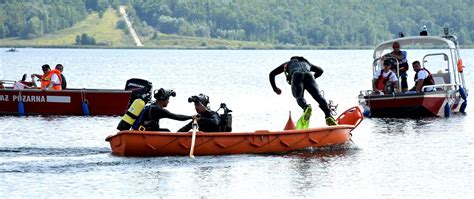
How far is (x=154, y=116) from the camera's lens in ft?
81.7

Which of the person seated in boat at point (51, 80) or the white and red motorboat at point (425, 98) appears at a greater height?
the person seated in boat at point (51, 80)

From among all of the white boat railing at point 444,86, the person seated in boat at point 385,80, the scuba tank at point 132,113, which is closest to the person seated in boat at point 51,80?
the person seated in boat at point 385,80

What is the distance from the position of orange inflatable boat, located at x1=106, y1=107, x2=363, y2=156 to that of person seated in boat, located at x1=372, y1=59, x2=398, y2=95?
31.3ft

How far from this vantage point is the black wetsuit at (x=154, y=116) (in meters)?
24.7

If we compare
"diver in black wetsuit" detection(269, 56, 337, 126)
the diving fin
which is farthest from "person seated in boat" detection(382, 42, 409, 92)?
the diving fin

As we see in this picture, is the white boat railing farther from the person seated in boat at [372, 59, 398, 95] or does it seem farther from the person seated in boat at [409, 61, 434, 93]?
the person seated in boat at [372, 59, 398, 95]

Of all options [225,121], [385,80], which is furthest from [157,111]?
[385,80]

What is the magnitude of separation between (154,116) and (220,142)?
140 cm

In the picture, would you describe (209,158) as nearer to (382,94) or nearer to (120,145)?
(120,145)

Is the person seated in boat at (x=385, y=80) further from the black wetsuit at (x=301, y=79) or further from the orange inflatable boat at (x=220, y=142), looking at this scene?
the orange inflatable boat at (x=220, y=142)

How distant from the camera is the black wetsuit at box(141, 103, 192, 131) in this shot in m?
24.7

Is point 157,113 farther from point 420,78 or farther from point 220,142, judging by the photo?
point 420,78

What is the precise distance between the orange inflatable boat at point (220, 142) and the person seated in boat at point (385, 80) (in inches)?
375

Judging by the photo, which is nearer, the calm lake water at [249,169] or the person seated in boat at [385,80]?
the calm lake water at [249,169]
